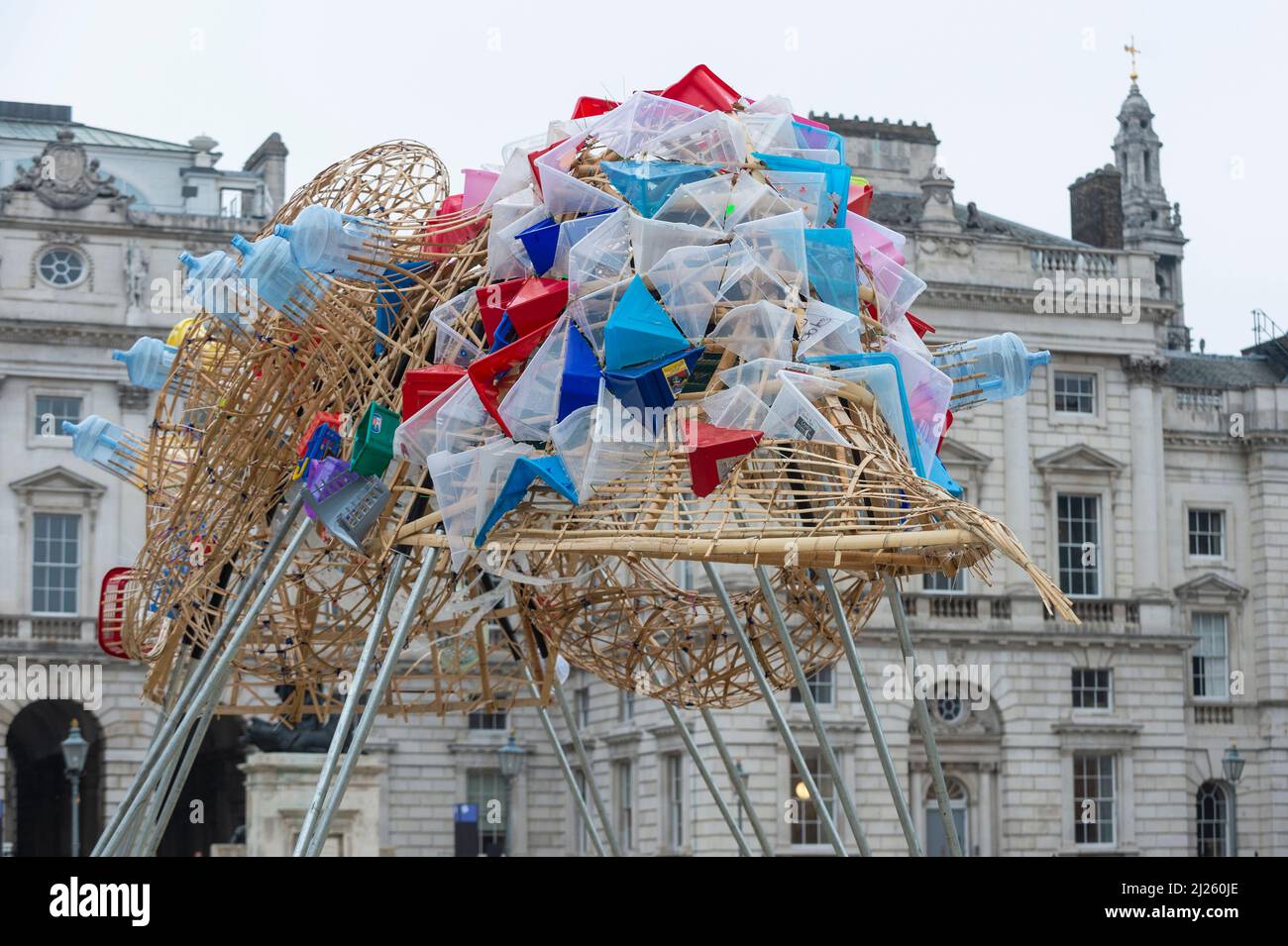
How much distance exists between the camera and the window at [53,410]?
55.6 m

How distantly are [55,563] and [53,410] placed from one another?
3.78 m

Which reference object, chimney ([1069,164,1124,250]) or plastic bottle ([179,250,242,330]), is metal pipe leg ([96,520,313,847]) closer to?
plastic bottle ([179,250,242,330])

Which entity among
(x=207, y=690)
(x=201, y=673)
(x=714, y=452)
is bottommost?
(x=207, y=690)

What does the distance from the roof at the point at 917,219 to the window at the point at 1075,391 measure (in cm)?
341

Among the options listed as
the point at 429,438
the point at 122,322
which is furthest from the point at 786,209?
the point at 122,322

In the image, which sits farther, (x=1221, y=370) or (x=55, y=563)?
(x=1221, y=370)

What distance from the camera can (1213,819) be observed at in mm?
60281

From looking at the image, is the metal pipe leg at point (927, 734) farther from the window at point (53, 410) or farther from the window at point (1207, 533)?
the window at point (1207, 533)

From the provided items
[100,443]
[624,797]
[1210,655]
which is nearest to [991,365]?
[100,443]

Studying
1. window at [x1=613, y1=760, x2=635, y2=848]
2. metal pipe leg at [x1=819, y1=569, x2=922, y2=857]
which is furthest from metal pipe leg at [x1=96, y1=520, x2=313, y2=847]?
window at [x1=613, y1=760, x2=635, y2=848]

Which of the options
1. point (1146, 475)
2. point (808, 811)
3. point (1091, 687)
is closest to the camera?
point (808, 811)

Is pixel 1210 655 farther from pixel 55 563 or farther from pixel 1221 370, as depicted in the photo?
pixel 55 563

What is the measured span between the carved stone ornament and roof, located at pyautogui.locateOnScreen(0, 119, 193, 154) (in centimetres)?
618
